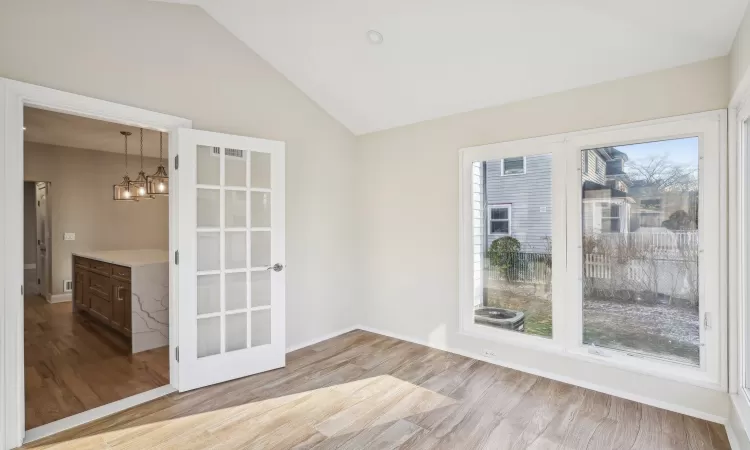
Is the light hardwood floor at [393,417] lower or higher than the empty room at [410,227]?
lower

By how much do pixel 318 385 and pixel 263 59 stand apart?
126 inches

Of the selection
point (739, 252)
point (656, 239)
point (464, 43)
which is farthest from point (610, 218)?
point (464, 43)

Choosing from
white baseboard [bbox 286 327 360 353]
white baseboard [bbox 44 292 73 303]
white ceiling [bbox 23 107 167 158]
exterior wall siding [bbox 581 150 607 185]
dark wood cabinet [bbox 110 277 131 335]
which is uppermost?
white ceiling [bbox 23 107 167 158]

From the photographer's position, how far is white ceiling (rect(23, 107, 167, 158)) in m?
4.37

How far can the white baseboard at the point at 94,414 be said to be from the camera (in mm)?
2362

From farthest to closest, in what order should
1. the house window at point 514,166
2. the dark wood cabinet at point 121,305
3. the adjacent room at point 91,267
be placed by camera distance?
the dark wood cabinet at point 121,305, the house window at point 514,166, the adjacent room at point 91,267

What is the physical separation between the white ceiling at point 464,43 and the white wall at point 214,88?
33 centimetres

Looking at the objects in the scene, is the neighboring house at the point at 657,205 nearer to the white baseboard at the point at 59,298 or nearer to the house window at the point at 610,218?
the house window at the point at 610,218

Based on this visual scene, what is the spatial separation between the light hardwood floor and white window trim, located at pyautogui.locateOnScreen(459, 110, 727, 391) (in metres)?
0.33

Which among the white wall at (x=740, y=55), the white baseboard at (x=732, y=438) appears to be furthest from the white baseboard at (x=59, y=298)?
the white wall at (x=740, y=55)

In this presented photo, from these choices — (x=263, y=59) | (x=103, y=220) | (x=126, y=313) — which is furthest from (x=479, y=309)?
(x=103, y=220)

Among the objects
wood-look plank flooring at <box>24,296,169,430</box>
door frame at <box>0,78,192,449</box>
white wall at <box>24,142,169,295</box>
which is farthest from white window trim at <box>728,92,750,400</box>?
white wall at <box>24,142,169,295</box>

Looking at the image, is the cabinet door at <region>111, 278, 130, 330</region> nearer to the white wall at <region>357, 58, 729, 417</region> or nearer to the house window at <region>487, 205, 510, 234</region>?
the white wall at <region>357, 58, 729, 417</region>

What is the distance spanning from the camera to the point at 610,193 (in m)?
2.99
